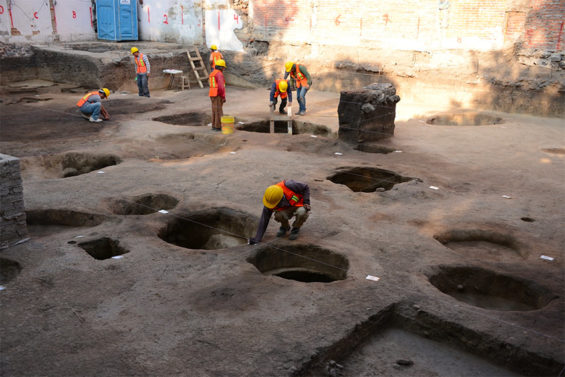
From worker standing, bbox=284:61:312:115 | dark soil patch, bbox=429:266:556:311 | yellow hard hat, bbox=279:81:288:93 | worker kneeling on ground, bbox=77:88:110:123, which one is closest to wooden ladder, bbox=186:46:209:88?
worker standing, bbox=284:61:312:115

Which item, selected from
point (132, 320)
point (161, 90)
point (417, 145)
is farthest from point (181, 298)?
point (161, 90)

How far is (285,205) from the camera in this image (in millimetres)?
6621

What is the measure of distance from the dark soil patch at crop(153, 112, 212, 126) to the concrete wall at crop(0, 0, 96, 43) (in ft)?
31.7

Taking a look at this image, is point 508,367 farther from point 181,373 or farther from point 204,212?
point 204,212

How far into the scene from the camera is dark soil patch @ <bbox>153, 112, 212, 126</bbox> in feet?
47.2

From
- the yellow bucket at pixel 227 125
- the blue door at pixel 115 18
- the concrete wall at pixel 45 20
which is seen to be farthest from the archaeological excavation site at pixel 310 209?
the blue door at pixel 115 18

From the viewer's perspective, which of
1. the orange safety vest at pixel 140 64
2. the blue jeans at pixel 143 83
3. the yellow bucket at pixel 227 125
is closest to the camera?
the yellow bucket at pixel 227 125

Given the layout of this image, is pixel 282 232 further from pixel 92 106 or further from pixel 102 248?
pixel 92 106

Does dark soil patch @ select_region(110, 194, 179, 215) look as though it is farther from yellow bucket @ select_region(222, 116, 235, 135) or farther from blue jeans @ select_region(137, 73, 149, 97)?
blue jeans @ select_region(137, 73, 149, 97)

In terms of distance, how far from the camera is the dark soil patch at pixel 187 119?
47.2 feet

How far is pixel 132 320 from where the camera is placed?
4.98 metres

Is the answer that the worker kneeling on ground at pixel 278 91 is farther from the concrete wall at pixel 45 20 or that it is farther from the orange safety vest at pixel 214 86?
the concrete wall at pixel 45 20

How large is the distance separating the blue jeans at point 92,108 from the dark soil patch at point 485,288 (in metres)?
10.1

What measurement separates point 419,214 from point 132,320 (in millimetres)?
4501
